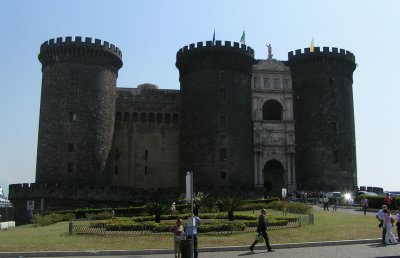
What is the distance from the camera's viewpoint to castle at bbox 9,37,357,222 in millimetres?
52375

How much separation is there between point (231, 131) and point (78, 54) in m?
17.2

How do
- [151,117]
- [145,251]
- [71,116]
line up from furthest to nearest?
[151,117] → [71,116] → [145,251]

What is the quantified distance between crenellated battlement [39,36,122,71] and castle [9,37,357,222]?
0.10m

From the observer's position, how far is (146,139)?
60.5m

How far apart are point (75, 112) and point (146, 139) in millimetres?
10032

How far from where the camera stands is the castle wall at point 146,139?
59.3 meters

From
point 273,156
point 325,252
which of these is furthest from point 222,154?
point 325,252

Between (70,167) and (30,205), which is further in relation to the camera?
(70,167)

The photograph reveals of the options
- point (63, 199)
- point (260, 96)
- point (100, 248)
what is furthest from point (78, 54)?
point (100, 248)

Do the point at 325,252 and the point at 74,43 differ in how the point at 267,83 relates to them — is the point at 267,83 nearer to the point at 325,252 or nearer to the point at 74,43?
the point at 74,43

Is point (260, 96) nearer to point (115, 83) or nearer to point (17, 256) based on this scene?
point (115, 83)

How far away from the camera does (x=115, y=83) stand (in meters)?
58.2

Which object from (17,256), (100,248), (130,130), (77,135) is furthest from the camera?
(130,130)

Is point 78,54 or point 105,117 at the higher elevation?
point 78,54
